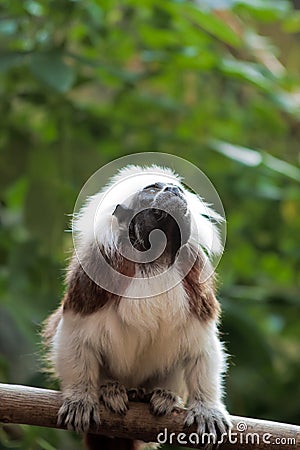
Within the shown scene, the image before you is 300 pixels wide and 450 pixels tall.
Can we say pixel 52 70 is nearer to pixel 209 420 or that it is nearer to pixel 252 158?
pixel 252 158

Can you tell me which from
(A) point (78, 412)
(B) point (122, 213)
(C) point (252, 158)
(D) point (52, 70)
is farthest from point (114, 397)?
(C) point (252, 158)

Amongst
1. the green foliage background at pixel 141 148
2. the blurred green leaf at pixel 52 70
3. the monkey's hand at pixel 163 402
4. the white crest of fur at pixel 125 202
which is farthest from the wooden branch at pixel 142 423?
the blurred green leaf at pixel 52 70

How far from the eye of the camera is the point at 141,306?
46.5 inches

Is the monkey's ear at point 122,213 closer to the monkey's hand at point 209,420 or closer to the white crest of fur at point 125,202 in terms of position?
the white crest of fur at point 125,202

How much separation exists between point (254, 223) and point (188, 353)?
1255mm

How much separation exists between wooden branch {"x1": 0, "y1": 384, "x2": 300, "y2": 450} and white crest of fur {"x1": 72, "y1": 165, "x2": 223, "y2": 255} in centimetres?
23

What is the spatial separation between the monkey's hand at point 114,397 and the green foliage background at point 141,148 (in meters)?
0.30

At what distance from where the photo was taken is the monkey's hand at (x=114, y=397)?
1.21m

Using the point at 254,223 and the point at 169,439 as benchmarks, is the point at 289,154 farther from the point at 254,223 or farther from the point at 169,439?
the point at 169,439

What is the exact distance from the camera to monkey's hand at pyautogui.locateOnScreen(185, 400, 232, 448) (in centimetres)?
121

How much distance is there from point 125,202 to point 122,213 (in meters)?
0.02

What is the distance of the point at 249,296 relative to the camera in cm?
234

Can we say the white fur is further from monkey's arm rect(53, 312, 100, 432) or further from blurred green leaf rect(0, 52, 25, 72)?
blurred green leaf rect(0, 52, 25, 72)

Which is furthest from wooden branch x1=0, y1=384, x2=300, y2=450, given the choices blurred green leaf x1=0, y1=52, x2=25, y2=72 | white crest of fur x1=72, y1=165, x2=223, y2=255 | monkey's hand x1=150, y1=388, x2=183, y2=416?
blurred green leaf x1=0, y1=52, x2=25, y2=72
